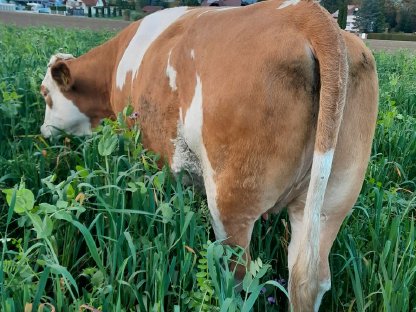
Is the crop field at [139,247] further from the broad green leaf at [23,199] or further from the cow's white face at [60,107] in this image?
the cow's white face at [60,107]

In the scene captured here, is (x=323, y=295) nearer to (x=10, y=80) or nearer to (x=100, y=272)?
(x=100, y=272)

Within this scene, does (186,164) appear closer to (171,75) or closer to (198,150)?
(198,150)

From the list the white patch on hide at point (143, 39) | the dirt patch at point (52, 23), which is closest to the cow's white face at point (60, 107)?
the white patch on hide at point (143, 39)

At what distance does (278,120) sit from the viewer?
1.94m

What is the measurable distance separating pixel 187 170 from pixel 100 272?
84 centimetres

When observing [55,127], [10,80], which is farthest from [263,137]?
[10,80]

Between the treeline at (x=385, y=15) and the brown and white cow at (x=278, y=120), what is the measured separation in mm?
35464

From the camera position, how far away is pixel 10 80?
4.12 m

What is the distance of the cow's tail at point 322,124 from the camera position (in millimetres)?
1864

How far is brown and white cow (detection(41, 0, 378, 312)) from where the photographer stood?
1.91 metres

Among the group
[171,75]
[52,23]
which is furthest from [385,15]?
[171,75]

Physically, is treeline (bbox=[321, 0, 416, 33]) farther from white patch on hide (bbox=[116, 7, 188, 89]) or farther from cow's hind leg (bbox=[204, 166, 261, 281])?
cow's hind leg (bbox=[204, 166, 261, 281])

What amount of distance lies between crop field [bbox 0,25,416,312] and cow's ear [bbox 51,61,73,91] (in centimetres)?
60

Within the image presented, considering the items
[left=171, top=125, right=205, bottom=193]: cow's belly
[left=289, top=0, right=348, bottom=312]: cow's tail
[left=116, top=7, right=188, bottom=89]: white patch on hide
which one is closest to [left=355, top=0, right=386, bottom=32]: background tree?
[left=116, top=7, right=188, bottom=89]: white patch on hide
